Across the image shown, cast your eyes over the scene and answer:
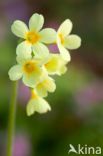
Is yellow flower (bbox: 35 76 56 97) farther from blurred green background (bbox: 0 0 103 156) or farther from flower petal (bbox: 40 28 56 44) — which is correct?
blurred green background (bbox: 0 0 103 156)

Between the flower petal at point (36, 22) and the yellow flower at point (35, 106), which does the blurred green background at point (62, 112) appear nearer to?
the yellow flower at point (35, 106)

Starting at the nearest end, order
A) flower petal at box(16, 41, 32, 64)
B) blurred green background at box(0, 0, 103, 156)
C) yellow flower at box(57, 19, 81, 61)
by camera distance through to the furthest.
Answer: flower petal at box(16, 41, 32, 64)
yellow flower at box(57, 19, 81, 61)
blurred green background at box(0, 0, 103, 156)

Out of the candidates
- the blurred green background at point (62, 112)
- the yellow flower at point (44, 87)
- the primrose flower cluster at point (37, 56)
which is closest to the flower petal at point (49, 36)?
the primrose flower cluster at point (37, 56)

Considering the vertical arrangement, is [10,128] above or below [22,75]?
below

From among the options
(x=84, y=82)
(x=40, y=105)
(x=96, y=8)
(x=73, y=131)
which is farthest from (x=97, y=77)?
(x=40, y=105)

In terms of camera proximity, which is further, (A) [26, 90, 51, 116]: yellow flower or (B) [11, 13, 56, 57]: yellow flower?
(A) [26, 90, 51, 116]: yellow flower

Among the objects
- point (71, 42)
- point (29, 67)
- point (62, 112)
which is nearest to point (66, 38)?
point (71, 42)

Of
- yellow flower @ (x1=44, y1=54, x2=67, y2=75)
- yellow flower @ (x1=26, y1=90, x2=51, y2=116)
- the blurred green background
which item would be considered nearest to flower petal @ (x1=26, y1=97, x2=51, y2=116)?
yellow flower @ (x1=26, y1=90, x2=51, y2=116)

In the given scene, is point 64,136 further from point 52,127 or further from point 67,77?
point 67,77
